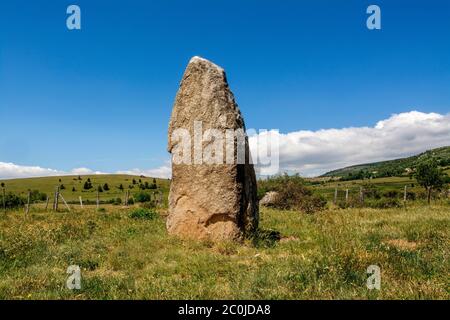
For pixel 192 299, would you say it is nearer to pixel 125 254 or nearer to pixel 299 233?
pixel 125 254

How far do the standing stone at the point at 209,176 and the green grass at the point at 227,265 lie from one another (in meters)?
0.76

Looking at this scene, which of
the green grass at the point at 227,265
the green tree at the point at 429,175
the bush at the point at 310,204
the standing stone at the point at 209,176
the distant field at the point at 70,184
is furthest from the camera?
the distant field at the point at 70,184

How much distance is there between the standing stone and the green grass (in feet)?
2.49

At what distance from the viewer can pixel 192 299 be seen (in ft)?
21.4

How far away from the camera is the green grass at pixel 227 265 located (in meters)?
6.86

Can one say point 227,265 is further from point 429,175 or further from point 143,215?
point 429,175

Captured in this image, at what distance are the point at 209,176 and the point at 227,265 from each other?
3765 mm

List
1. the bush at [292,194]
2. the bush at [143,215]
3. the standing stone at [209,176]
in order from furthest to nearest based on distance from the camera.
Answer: the bush at [292,194]
the bush at [143,215]
the standing stone at [209,176]

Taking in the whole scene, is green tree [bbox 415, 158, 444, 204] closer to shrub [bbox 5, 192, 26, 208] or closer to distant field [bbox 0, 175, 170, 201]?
shrub [bbox 5, 192, 26, 208]

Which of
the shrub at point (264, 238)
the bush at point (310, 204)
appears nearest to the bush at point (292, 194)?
the bush at point (310, 204)

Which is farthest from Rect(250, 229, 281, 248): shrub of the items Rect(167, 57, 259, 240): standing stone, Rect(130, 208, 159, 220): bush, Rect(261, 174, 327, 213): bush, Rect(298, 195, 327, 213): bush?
Rect(261, 174, 327, 213): bush

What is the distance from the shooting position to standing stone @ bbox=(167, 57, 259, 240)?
11992mm

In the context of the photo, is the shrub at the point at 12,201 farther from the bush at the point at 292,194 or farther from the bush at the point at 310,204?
the bush at the point at 310,204
